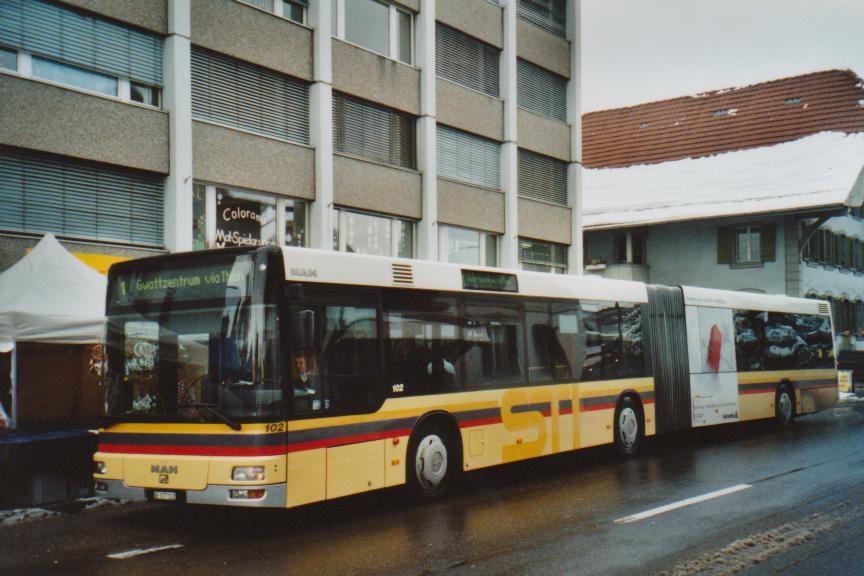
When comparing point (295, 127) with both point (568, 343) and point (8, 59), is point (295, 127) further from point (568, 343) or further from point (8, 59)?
point (568, 343)

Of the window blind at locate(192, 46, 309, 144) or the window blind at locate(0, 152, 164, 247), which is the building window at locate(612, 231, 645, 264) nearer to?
the window blind at locate(192, 46, 309, 144)

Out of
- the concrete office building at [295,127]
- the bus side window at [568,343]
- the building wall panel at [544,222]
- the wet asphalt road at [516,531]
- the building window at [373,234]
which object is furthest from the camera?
the building wall panel at [544,222]

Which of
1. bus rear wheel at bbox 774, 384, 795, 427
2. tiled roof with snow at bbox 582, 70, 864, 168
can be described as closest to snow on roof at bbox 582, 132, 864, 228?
tiled roof with snow at bbox 582, 70, 864, 168

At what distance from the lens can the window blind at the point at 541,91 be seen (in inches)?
1099

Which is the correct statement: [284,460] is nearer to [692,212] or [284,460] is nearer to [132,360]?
[132,360]

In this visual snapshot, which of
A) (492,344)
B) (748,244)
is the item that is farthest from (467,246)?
(748,244)

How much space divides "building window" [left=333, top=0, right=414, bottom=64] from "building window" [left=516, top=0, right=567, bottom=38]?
5.33m

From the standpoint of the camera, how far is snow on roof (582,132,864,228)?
35312 millimetres

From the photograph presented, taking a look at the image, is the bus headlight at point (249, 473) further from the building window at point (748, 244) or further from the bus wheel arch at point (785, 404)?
the building window at point (748, 244)

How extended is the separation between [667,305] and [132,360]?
388 inches

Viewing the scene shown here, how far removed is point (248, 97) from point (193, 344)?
39.9 ft

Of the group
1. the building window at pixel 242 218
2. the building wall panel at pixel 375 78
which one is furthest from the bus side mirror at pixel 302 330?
the building wall panel at pixel 375 78

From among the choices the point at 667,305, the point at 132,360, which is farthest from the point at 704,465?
the point at 132,360

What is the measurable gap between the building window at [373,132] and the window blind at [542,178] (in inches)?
200
